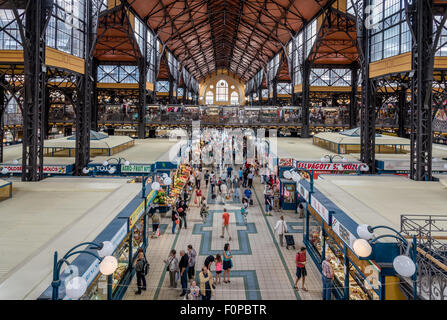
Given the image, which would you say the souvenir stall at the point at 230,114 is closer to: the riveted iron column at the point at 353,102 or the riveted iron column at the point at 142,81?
the riveted iron column at the point at 142,81

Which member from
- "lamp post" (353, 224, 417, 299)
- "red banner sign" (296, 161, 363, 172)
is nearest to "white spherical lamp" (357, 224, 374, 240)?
"lamp post" (353, 224, 417, 299)

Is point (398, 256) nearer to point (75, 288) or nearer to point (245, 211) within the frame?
point (75, 288)

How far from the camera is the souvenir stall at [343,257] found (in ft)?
23.4

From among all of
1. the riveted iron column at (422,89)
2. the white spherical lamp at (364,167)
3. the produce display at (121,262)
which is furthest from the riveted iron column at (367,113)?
the produce display at (121,262)

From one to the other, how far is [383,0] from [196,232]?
659 inches

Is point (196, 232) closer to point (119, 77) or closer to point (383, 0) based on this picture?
point (383, 0)

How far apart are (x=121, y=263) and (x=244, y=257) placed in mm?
4786

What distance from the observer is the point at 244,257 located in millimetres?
12641

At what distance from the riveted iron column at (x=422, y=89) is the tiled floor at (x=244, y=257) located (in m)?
6.14

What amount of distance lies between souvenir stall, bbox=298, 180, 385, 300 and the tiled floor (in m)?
1.00

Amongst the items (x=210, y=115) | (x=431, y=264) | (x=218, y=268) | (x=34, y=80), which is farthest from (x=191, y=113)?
(x=431, y=264)

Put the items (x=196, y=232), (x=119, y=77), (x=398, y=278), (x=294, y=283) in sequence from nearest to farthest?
(x=398, y=278)
(x=294, y=283)
(x=196, y=232)
(x=119, y=77)
